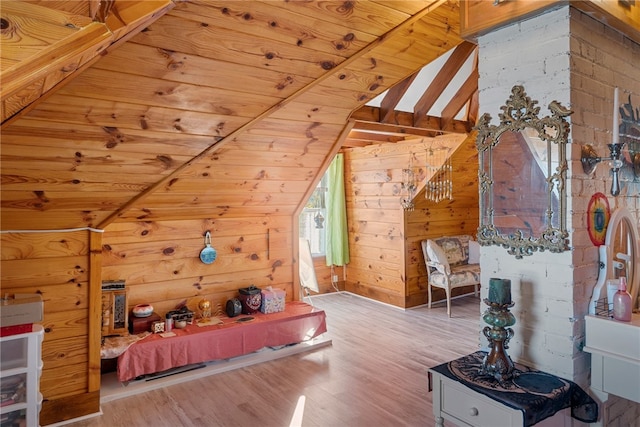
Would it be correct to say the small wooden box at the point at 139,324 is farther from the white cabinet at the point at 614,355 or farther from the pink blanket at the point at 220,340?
the white cabinet at the point at 614,355

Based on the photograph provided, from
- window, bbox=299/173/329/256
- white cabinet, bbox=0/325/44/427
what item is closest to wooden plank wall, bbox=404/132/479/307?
window, bbox=299/173/329/256

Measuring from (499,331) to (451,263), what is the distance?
4027 mm

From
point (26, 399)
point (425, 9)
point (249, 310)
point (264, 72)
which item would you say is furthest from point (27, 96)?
point (249, 310)

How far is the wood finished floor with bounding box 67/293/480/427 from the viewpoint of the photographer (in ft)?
8.66

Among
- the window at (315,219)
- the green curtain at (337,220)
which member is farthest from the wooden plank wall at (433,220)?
the window at (315,219)

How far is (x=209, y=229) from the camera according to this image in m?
3.87

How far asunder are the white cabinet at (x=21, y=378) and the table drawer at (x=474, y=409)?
2.22 metres

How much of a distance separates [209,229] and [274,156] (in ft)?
3.48

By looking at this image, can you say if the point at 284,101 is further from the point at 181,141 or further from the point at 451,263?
the point at 451,263

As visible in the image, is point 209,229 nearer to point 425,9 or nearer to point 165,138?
point 165,138

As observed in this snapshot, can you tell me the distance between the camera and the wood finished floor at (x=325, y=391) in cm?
264

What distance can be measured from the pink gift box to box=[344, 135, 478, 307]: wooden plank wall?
2.00 m

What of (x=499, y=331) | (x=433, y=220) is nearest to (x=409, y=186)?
(x=433, y=220)

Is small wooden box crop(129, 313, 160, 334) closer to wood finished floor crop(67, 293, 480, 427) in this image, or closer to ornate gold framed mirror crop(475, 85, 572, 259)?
wood finished floor crop(67, 293, 480, 427)
